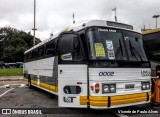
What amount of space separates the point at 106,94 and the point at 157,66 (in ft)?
10.6

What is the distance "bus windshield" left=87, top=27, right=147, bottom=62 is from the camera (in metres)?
7.68

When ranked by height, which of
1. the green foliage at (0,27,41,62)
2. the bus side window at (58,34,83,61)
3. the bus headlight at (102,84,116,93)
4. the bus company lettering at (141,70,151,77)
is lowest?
the bus headlight at (102,84,116,93)

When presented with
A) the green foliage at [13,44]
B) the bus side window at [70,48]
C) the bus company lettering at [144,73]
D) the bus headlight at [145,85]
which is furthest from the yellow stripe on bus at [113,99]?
the green foliage at [13,44]

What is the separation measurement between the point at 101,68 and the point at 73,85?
3.45 feet

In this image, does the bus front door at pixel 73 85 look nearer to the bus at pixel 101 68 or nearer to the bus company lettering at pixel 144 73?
the bus at pixel 101 68

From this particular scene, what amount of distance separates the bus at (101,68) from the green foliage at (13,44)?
79470 mm

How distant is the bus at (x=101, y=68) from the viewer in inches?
297

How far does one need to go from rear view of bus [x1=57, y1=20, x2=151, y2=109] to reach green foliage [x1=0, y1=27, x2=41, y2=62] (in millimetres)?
79508

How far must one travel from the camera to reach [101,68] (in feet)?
24.7

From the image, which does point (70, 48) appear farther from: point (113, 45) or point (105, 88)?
point (105, 88)

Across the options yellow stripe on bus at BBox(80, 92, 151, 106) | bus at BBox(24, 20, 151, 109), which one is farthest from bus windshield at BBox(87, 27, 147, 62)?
yellow stripe on bus at BBox(80, 92, 151, 106)

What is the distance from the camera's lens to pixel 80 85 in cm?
780

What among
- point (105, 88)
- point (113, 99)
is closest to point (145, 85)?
point (113, 99)

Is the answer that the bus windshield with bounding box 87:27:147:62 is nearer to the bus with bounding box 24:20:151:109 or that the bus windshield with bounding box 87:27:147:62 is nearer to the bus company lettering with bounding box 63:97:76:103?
the bus with bounding box 24:20:151:109
